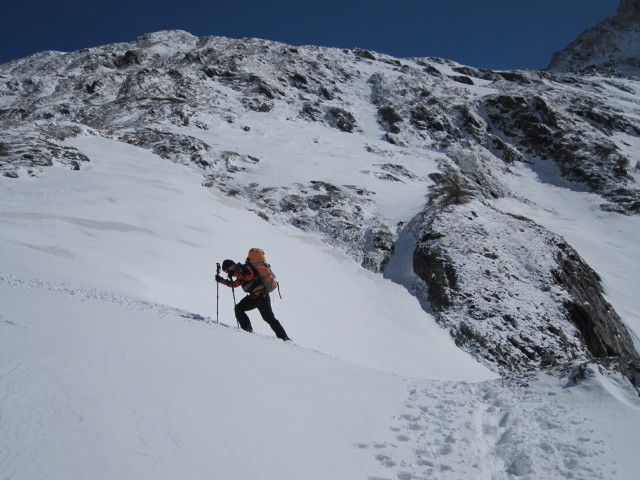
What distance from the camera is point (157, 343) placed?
219 inches

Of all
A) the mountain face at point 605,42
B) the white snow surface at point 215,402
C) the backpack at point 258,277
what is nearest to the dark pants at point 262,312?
the backpack at point 258,277

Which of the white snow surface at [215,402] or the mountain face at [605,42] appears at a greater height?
the mountain face at [605,42]

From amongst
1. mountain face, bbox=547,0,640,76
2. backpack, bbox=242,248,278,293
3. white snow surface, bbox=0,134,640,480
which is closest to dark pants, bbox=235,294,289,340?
backpack, bbox=242,248,278,293

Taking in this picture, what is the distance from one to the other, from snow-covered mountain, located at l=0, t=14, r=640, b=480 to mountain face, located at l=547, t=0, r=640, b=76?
4394 inches

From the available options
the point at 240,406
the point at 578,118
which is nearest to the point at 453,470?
the point at 240,406

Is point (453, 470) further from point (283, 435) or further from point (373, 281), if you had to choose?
point (373, 281)

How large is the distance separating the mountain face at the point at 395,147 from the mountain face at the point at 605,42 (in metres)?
51.7

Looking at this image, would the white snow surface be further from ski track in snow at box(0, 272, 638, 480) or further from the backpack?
the backpack

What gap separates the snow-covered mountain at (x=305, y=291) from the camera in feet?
12.4

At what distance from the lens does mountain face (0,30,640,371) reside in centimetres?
2072

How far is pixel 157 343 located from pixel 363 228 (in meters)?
23.4

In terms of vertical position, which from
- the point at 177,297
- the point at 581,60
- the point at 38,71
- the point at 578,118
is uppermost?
the point at 581,60

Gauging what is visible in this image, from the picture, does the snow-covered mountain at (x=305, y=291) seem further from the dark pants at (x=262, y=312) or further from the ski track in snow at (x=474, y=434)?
the dark pants at (x=262, y=312)

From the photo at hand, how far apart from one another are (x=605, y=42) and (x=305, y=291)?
601ft
